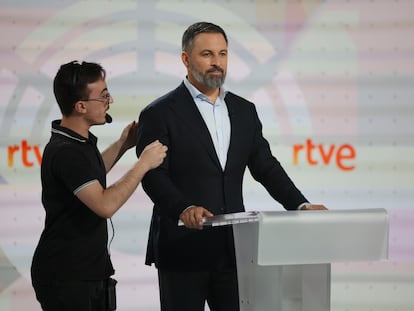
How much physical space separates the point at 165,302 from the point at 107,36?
1.81m

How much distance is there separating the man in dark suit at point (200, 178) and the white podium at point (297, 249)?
0.31 meters

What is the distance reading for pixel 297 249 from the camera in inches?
102

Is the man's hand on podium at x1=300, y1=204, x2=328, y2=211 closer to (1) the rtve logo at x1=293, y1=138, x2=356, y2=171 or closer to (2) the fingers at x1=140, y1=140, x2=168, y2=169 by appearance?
(2) the fingers at x1=140, y1=140, x2=168, y2=169

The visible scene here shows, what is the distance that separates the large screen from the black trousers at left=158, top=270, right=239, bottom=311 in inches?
54.1

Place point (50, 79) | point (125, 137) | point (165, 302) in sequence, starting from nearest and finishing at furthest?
point (165, 302) → point (125, 137) → point (50, 79)

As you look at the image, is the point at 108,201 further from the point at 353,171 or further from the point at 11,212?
the point at 353,171

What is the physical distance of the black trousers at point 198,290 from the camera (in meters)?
3.13

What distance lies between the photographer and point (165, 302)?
3186 millimetres

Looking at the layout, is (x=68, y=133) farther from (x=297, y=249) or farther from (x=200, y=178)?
(x=297, y=249)

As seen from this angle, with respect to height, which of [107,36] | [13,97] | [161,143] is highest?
[107,36]

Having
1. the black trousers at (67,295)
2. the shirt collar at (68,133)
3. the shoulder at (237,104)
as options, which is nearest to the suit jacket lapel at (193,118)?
the shoulder at (237,104)

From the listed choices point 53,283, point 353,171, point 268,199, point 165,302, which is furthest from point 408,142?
point 53,283

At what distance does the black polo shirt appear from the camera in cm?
297

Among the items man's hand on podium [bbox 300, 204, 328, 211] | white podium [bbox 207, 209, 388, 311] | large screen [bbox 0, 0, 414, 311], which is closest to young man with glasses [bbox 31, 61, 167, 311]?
white podium [bbox 207, 209, 388, 311]
